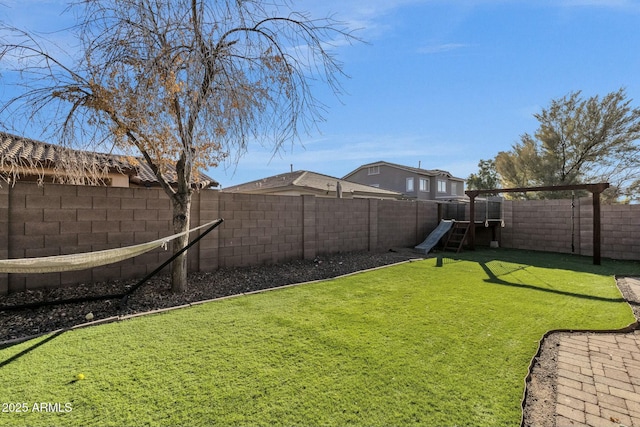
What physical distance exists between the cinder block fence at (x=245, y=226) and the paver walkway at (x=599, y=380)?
496 cm

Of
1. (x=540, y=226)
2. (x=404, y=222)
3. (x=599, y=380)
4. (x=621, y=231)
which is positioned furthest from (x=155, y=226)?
(x=621, y=231)

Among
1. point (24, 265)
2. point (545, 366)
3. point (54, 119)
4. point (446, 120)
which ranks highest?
point (446, 120)

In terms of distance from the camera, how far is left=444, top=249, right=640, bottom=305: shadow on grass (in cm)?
532

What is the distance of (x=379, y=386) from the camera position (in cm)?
213

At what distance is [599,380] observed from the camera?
2326 millimetres

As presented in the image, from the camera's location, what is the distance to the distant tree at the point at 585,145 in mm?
15336

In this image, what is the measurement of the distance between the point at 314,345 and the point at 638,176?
2086 centimetres

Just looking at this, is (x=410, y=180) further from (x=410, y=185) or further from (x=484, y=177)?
(x=484, y=177)

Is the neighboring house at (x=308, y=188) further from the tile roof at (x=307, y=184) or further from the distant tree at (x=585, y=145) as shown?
the distant tree at (x=585, y=145)

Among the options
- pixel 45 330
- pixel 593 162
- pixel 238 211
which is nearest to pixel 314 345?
pixel 45 330

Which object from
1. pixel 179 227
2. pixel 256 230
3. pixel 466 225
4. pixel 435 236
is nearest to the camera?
pixel 179 227

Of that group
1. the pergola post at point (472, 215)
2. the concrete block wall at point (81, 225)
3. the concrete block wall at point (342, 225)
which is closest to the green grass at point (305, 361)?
the concrete block wall at point (81, 225)

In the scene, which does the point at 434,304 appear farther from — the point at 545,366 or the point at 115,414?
the point at 115,414

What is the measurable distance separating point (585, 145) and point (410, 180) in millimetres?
9659
